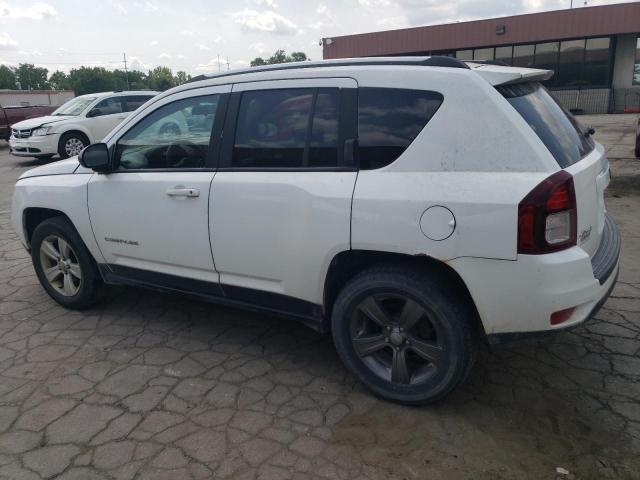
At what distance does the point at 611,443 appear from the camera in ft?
8.42

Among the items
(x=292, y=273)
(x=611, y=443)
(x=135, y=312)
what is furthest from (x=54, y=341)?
(x=611, y=443)

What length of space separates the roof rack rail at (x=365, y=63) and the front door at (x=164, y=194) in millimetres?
174

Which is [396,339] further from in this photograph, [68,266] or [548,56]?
[548,56]

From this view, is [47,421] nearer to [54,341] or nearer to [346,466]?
[54,341]

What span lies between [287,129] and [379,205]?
79cm

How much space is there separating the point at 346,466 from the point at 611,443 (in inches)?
50.5

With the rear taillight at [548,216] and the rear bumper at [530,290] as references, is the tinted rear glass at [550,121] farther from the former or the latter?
the rear bumper at [530,290]

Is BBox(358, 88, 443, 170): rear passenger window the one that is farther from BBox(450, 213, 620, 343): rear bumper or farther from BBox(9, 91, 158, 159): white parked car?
BBox(9, 91, 158, 159): white parked car

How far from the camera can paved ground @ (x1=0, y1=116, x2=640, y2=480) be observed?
99.3 inches

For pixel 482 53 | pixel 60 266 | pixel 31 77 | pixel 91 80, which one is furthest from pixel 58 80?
pixel 60 266

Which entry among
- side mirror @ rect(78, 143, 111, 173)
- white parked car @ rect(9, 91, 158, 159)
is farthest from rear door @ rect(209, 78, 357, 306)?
white parked car @ rect(9, 91, 158, 159)

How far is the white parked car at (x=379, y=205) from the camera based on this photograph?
8.14 feet

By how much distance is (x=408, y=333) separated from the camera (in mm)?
2832

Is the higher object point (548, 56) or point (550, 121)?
point (548, 56)
